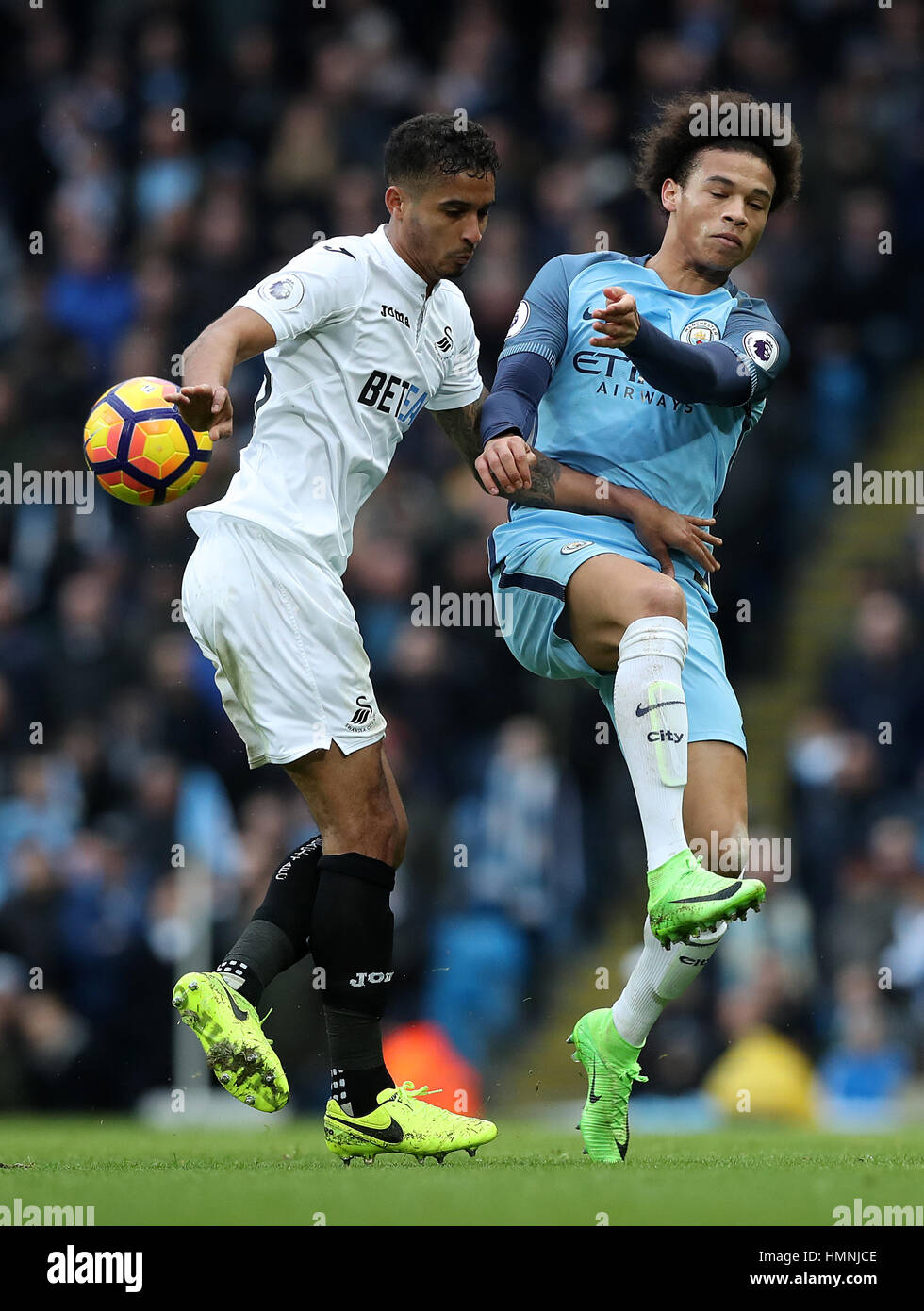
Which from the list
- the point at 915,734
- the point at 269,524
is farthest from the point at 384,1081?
the point at 915,734

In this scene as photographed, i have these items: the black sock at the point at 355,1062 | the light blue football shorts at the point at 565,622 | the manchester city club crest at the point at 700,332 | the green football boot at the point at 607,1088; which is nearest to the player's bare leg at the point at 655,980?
the green football boot at the point at 607,1088

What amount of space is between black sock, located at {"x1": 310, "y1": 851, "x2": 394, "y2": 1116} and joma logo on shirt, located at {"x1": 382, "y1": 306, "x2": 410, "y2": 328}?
4.69 ft

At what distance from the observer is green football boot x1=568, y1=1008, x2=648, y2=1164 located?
16.0 ft

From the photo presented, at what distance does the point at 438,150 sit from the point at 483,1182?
→ 8.50ft

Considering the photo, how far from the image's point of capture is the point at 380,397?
4.85 m

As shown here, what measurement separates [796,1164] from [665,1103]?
3.50 meters

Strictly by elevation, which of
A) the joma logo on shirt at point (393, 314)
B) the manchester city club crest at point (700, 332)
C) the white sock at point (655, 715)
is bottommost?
the white sock at point (655, 715)

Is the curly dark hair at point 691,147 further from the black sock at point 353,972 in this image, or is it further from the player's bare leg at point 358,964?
the black sock at point 353,972

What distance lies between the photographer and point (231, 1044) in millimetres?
4312

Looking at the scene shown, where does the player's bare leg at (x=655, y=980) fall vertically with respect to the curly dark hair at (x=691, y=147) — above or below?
below

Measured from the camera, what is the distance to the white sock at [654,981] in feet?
15.7

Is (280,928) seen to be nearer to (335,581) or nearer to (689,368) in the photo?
(335,581)

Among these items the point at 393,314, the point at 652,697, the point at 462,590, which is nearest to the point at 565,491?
the point at 393,314

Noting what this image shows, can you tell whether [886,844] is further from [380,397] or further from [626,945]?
[380,397]
